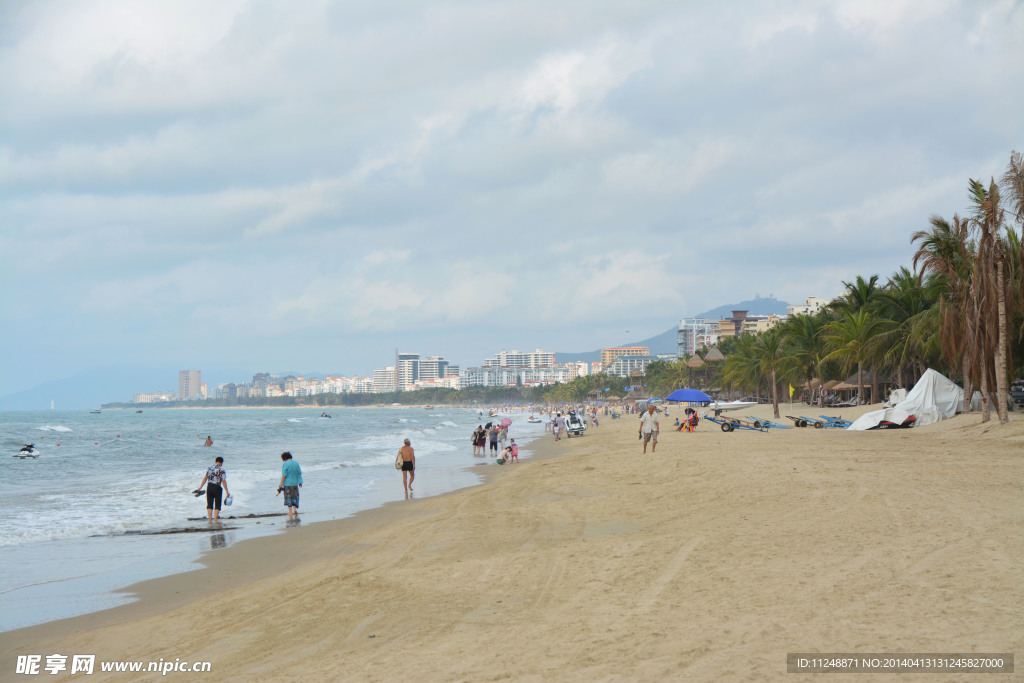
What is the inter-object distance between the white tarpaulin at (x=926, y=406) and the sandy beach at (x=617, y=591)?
15.0 meters

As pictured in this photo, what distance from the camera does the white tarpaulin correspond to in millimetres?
25781

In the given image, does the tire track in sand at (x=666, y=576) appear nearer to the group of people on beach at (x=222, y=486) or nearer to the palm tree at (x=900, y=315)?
the group of people on beach at (x=222, y=486)

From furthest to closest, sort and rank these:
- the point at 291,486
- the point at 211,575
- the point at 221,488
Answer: the point at 221,488, the point at 291,486, the point at 211,575

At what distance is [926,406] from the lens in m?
26.0

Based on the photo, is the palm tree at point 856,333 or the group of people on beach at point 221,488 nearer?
the group of people on beach at point 221,488

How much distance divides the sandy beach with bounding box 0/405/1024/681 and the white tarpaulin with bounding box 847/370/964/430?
49.2 ft

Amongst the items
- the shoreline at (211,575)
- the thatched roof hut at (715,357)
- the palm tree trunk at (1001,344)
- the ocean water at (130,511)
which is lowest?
the ocean water at (130,511)

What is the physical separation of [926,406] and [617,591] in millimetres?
24349

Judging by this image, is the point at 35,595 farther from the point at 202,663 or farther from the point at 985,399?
Answer: the point at 985,399

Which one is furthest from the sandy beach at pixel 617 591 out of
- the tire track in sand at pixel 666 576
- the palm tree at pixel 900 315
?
the palm tree at pixel 900 315

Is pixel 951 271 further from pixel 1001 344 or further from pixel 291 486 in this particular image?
pixel 291 486

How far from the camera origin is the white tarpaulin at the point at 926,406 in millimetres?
25781

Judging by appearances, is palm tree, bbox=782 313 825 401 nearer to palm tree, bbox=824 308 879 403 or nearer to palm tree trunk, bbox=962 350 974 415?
palm tree, bbox=824 308 879 403

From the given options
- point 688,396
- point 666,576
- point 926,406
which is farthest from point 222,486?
point 926,406
